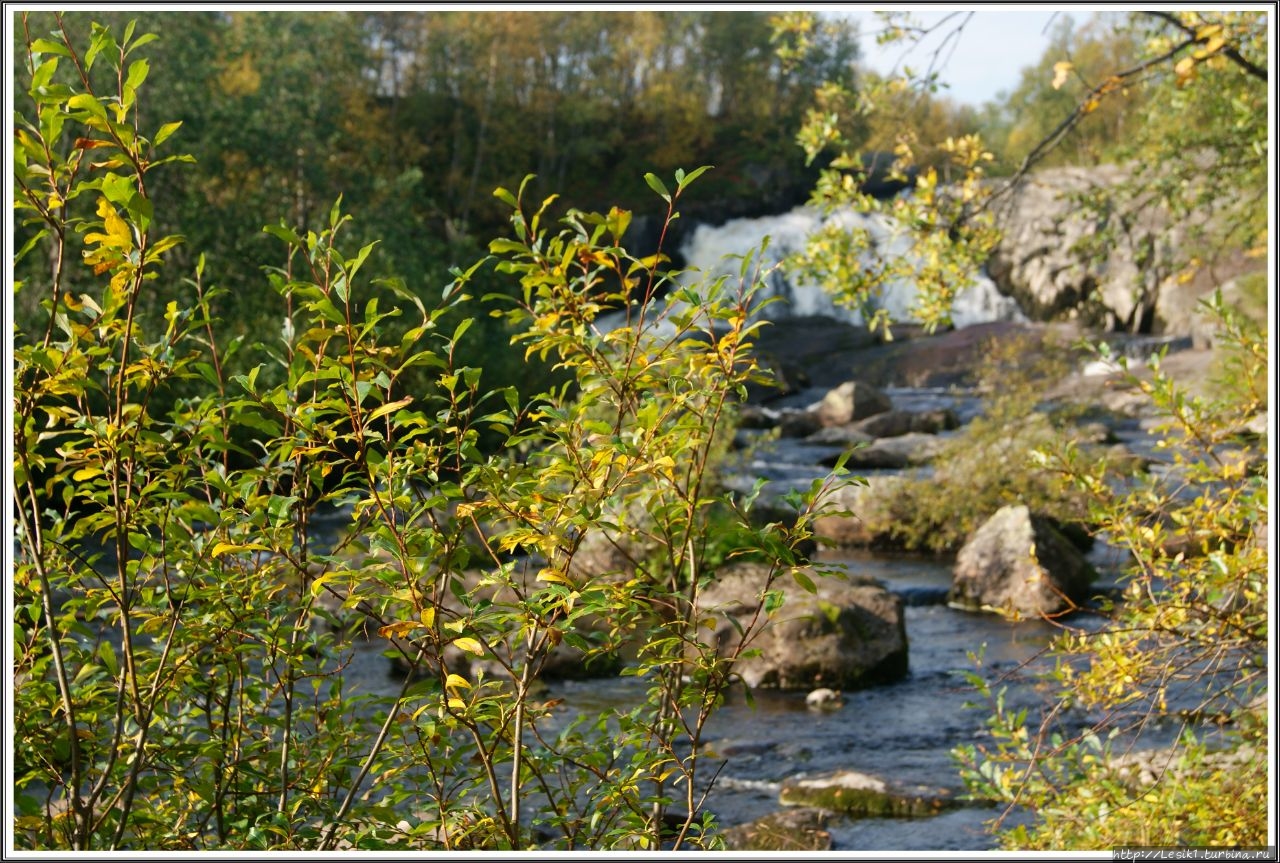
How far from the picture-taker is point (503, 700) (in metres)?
2.37

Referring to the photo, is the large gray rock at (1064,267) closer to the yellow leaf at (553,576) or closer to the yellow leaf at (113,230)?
the yellow leaf at (553,576)

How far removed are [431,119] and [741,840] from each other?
26.2m

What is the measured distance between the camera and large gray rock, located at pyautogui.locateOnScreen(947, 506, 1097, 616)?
9516mm

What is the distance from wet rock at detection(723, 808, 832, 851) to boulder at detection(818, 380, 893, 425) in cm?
1268

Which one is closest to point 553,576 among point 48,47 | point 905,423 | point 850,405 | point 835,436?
point 48,47

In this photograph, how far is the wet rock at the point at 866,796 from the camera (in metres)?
5.80

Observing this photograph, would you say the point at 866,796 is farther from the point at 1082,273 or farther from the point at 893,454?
the point at 1082,273

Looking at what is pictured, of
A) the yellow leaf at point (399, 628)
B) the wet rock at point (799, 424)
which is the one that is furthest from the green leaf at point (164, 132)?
the wet rock at point (799, 424)

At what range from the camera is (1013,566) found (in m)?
9.59

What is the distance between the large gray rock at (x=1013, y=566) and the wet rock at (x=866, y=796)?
12.2 ft

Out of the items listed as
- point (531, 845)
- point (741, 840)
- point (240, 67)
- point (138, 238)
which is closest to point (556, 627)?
point (531, 845)

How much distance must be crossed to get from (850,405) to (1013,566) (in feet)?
28.6

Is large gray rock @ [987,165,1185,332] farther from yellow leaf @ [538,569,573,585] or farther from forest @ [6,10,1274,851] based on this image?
yellow leaf @ [538,569,573,585]

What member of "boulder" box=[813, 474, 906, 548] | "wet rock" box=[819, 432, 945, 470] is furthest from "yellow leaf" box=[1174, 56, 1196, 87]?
"wet rock" box=[819, 432, 945, 470]
